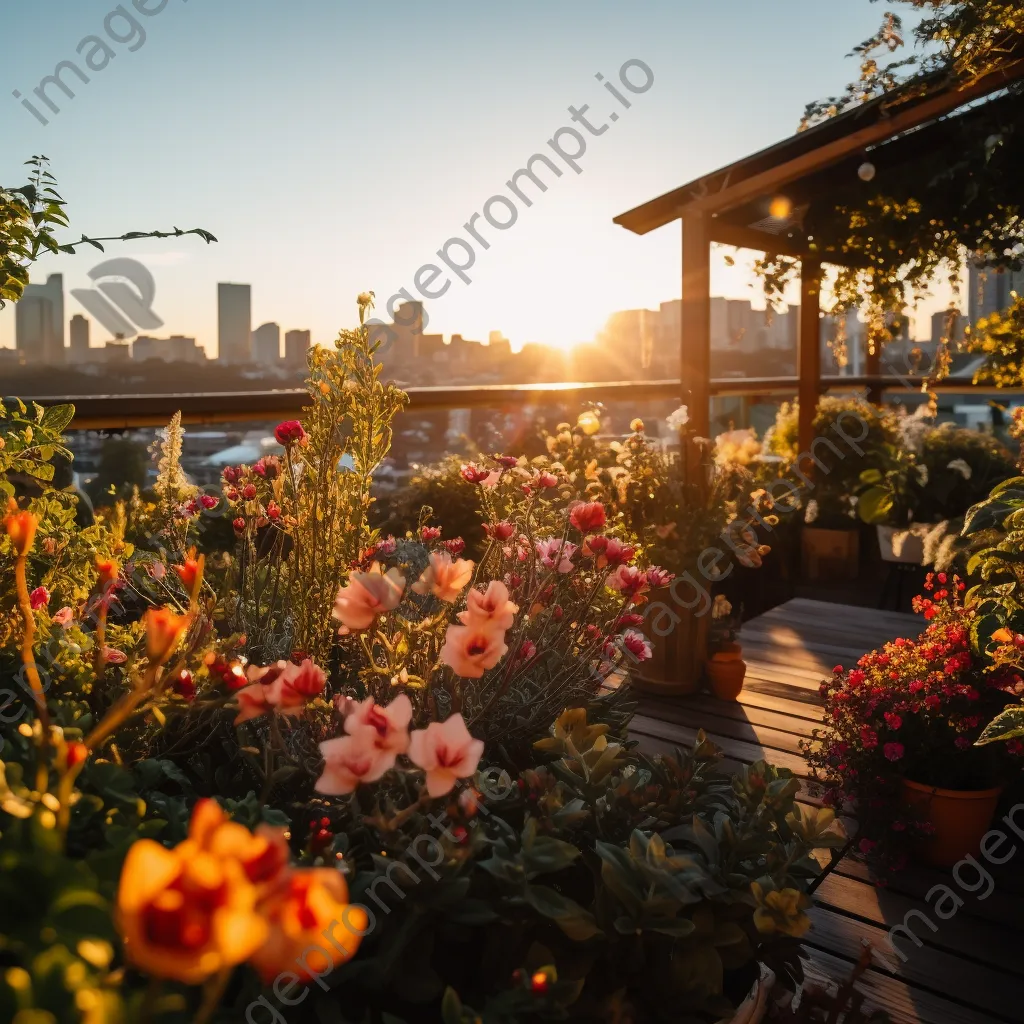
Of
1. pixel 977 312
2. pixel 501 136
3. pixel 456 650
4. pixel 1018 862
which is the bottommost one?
pixel 1018 862

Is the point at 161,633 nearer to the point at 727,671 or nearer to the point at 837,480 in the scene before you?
the point at 727,671

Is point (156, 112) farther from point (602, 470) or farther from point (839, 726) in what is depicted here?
point (839, 726)

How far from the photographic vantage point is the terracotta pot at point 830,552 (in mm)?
5578

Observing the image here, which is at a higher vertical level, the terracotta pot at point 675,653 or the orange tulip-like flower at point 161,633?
the orange tulip-like flower at point 161,633

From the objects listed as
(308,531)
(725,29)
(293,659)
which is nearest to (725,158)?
(725,29)

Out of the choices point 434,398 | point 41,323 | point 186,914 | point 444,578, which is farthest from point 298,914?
point 434,398

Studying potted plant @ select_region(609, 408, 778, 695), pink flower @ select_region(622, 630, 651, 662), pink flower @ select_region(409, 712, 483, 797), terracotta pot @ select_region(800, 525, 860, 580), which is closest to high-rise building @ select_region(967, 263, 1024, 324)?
terracotta pot @ select_region(800, 525, 860, 580)

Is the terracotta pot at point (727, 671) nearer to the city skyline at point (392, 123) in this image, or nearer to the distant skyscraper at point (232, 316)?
the city skyline at point (392, 123)

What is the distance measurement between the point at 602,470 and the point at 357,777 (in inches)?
104

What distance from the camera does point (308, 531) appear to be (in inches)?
59.3

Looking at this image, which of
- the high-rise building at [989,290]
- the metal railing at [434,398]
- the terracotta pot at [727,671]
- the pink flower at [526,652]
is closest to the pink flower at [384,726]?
the pink flower at [526,652]

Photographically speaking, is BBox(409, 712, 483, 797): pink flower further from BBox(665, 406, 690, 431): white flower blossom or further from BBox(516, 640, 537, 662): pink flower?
BBox(665, 406, 690, 431): white flower blossom

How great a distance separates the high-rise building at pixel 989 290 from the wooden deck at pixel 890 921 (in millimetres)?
2695

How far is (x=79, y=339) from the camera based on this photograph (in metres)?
4.25
